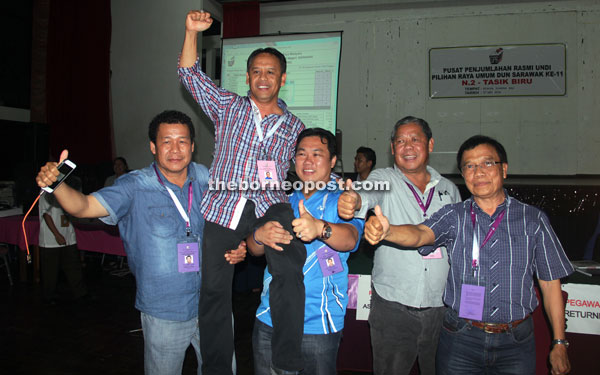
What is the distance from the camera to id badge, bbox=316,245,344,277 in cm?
169

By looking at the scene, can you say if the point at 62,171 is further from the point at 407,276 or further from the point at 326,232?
the point at 407,276

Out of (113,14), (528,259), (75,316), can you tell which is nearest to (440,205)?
(528,259)

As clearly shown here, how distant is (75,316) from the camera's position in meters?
4.38

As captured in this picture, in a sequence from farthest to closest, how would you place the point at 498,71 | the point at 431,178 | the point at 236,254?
the point at 498,71
the point at 431,178
the point at 236,254

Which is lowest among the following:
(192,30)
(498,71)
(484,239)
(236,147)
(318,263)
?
(318,263)

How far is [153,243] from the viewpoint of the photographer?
183 cm

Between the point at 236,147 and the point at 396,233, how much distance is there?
3.00 feet

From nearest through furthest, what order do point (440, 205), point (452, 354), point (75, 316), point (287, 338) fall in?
point (287, 338), point (452, 354), point (440, 205), point (75, 316)

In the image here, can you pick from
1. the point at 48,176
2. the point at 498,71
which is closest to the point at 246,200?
the point at 48,176

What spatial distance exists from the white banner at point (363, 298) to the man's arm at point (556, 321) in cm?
126

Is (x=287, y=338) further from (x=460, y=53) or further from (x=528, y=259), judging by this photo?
(x=460, y=53)

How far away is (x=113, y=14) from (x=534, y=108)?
7909mm

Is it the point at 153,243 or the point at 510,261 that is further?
the point at 153,243

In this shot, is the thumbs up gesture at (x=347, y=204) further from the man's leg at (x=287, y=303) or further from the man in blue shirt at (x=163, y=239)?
the man in blue shirt at (x=163, y=239)
